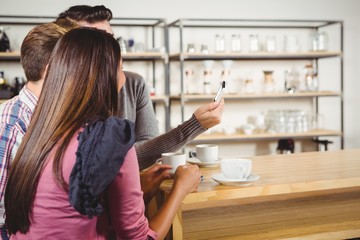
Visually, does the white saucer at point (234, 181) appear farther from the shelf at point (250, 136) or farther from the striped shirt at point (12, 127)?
the shelf at point (250, 136)

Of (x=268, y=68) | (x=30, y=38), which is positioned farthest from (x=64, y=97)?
(x=268, y=68)

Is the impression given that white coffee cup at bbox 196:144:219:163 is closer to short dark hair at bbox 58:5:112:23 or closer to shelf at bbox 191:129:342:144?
short dark hair at bbox 58:5:112:23

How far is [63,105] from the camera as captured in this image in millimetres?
1085

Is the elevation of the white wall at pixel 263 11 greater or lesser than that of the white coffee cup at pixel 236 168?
greater

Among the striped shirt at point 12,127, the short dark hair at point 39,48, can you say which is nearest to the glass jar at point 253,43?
the short dark hair at point 39,48

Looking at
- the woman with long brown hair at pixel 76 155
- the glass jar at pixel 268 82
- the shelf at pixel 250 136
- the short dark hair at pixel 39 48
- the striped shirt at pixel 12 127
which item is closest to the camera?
the woman with long brown hair at pixel 76 155

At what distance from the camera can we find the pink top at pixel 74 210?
3.49 ft

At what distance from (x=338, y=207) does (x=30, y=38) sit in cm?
135

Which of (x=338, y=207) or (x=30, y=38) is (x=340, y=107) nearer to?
(x=338, y=207)

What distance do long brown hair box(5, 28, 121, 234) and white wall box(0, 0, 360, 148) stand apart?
3373 mm

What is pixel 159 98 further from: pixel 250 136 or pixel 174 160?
pixel 174 160

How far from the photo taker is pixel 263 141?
486 cm

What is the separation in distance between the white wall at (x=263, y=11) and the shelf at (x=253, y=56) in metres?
0.41

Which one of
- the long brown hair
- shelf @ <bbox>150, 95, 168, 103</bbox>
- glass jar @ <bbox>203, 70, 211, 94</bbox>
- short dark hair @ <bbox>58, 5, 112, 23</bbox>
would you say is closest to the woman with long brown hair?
the long brown hair
